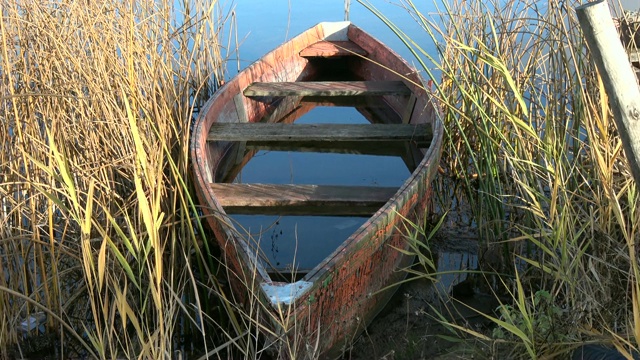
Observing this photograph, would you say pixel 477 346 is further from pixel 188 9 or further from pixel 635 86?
pixel 188 9

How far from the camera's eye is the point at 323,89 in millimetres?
5398

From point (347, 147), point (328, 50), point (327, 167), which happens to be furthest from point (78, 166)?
point (328, 50)

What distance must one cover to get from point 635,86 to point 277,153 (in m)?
3.57

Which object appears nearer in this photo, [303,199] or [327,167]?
[303,199]

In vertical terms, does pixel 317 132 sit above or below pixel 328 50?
below

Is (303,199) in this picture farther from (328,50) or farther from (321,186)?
(328,50)

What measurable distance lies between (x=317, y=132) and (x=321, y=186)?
2.52 ft

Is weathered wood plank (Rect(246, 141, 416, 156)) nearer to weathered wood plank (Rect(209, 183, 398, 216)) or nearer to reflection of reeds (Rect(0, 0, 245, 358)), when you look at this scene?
weathered wood plank (Rect(209, 183, 398, 216))

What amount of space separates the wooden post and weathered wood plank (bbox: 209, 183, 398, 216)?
6.43ft

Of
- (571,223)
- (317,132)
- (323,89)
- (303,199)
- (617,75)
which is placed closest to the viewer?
(617,75)

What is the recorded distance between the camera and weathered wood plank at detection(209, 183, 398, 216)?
390cm

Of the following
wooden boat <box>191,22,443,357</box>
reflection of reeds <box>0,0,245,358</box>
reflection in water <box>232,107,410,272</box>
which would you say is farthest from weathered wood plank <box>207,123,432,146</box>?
reflection of reeds <box>0,0,245,358</box>

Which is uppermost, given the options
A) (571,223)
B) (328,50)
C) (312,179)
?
(328,50)

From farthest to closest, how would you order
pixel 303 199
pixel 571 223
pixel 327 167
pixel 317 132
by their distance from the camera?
pixel 327 167 < pixel 317 132 < pixel 303 199 < pixel 571 223
